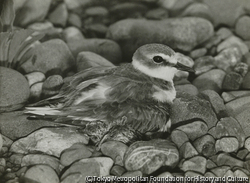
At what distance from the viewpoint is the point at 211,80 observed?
3619mm

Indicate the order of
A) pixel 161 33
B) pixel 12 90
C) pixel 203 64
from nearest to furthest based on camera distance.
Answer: pixel 12 90
pixel 203 64
pixel 161 33

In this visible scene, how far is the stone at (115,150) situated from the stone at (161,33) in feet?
5.63

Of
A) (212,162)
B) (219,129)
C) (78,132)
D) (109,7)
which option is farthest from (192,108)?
(109,7)

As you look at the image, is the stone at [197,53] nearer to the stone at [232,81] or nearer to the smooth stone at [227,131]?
the stone at [232,81]

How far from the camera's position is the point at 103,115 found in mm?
2703

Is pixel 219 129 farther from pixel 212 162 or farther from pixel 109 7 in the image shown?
pixel 109 7

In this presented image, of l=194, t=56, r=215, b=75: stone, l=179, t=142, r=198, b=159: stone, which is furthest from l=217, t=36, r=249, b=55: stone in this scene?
l=179, t=142, r=198, b=159: stone

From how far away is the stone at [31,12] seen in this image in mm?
4332

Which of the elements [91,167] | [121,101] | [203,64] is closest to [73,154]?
[91,167]

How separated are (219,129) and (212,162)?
1.14 ft

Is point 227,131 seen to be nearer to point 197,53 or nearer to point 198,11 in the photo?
point 197,53

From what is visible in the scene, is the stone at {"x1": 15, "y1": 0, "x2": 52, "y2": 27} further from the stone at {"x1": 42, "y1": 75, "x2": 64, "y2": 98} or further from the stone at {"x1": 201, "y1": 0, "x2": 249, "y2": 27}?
the stone at {"x1": 201, "y1": 0, "x2": 249, "y2": 27}

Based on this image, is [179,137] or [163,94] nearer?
[179,137]

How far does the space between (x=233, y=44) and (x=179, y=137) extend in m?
1.93
